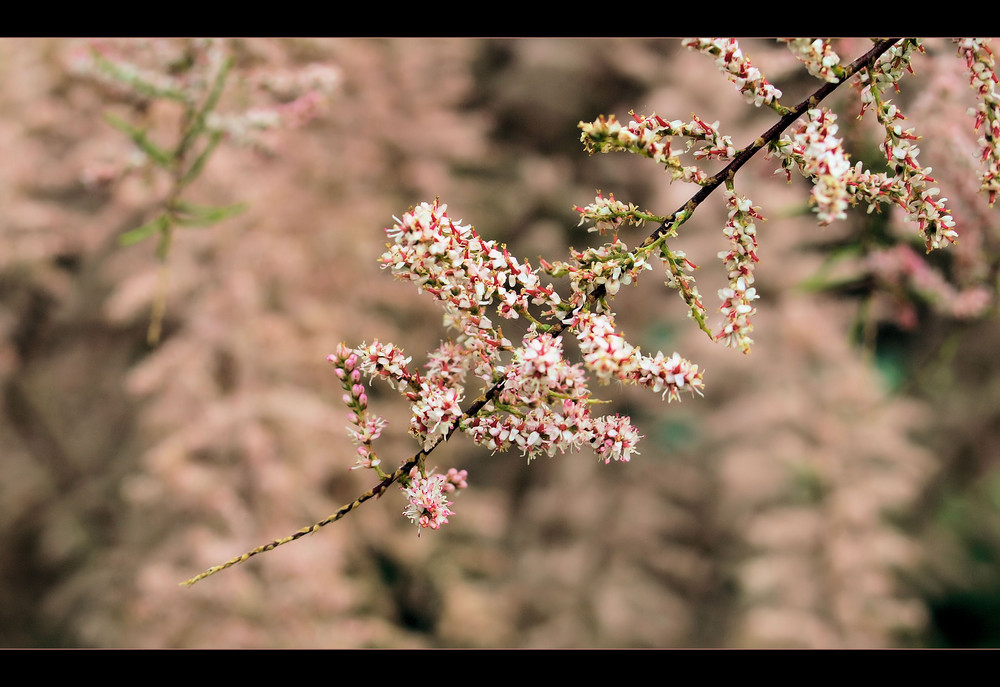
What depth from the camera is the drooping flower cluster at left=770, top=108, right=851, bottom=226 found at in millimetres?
849

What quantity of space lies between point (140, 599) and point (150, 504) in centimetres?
62

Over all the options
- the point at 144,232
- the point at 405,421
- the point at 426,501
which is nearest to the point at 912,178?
the point at 426,501

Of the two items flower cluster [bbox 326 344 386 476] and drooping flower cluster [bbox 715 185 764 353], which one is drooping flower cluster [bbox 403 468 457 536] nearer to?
flower cluster [bbox 326 344 386 476]

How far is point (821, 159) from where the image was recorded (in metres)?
0.88

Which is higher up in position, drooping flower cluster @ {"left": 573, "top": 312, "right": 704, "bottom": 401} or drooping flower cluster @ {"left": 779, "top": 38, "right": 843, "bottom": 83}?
drooping flower cluster @ {"left": 779, "top": 38, "right": 843, "bottom": 83}

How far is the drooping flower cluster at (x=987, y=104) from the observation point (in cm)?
99

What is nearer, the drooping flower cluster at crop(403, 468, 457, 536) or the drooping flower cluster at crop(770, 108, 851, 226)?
the drooping flower cluster at crop(770, 108, 851, 226)

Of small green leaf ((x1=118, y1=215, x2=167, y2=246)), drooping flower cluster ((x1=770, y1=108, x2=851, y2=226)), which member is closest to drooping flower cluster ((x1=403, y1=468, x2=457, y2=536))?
drooping flower cluster ((x1=770, y1=108, x2=851, y2=226))

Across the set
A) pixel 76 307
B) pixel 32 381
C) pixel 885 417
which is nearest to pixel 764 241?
pixel 885 417

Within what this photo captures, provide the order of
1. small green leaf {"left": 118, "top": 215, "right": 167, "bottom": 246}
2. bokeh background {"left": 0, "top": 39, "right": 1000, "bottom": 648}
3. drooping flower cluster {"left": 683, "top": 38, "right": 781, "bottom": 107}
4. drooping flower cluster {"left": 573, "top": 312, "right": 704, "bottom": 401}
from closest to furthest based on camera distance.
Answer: drooping flower cluster {"left": 573, "top": 312, "right": 704, "bottom": 401}
drooping flower cluster {"left": 683, "top": 38, "right": 781, "bottom": 107}
small green leaf {"left": 118, "top": 215, "right": 167, "bottom": 246}
bokeh background {"left": 0, "top": 39, "right": 1000, "bottom": 648}

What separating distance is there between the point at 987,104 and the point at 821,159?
1.08ft

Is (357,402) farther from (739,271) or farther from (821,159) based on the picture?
(821,159)

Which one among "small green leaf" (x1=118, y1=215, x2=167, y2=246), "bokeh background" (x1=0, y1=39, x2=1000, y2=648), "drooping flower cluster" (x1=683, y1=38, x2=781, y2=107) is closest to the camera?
"drooping flower cluster" (x1=683, y1=38, x2=781, y2=107)

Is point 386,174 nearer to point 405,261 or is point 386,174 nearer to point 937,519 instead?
point 405,261
